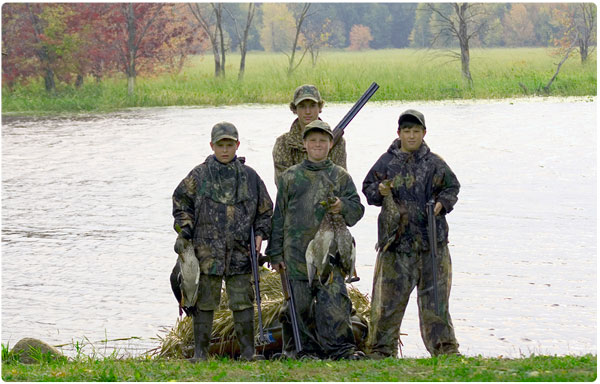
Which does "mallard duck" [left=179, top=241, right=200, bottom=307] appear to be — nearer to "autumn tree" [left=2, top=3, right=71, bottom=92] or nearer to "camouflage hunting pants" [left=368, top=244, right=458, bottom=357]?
"camouflage hunting pants" [left=368, top=244, right=458, bottom=357]

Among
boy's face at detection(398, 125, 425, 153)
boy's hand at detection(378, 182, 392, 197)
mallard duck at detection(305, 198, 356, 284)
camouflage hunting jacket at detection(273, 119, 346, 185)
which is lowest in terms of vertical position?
mallard duck at detection(305, 198, 356, 284)

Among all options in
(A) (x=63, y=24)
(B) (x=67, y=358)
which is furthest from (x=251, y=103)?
(B) (x=67, y=358)

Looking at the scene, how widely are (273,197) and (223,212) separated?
861cm

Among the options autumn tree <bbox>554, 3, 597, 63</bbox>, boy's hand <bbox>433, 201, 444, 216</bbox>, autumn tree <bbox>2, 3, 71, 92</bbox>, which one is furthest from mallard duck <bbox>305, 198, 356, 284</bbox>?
autumn tree <bbox>554, 3, 597, 63</bbox>

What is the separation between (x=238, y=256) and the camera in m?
6.64

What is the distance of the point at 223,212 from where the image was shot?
6.66m

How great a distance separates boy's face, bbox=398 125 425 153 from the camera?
6766mm

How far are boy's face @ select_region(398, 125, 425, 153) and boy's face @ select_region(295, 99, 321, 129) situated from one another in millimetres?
738

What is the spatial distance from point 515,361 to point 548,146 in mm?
16274

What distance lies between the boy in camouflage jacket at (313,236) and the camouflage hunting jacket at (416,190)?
1.04 feet

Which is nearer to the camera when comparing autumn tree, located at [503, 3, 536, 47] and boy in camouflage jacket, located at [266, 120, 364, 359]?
boy in camouflage jacket, located at [266, 120, 364, 359]

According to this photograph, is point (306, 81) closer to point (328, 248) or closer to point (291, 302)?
point (291, 302)

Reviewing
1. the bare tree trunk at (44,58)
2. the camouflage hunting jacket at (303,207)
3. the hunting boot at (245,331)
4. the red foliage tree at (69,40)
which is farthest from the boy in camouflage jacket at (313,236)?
the bare tree trunk at (44,58)

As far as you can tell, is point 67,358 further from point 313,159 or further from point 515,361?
point 515,361
